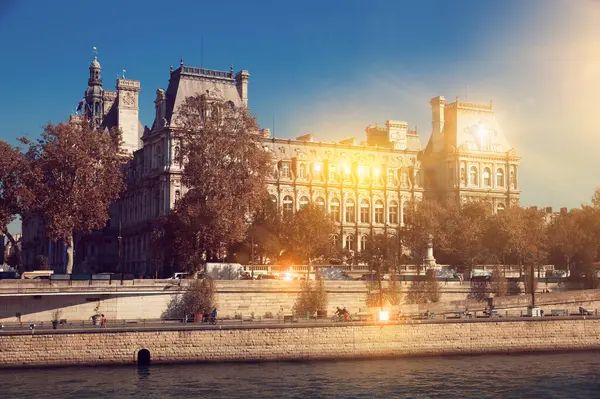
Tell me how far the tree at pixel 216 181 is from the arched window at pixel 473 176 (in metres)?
44.4

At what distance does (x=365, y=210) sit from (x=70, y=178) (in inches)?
1974

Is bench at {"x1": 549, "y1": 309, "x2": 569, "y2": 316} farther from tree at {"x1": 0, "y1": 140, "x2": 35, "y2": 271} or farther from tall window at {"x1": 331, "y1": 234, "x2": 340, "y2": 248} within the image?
tree at {"x1": 0, "y1": 140, "x2": 35, "y2": 271}

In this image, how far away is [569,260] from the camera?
99000 millimetres

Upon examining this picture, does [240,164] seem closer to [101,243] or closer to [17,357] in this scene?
[17,357]

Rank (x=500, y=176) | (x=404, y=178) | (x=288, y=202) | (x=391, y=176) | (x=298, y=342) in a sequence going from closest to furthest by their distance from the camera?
(x=298, y=342)
(x=288, y=202)
(x=500, y=176)
(x=391, y=176)
(x=404, y=178)

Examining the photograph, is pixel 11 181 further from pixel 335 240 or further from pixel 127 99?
pixel 127 99

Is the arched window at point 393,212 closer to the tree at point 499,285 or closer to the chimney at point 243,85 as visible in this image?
the chimney at point 243,85

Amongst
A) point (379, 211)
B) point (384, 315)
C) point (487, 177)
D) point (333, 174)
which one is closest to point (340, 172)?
point (333, 174)

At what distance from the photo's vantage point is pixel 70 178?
79875 millimetres

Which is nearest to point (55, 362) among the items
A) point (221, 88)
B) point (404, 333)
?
point (404, 333)

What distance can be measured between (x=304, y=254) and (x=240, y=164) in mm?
14150

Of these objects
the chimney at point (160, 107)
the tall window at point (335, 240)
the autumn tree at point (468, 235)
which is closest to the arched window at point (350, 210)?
the tall window at point (335, 240)

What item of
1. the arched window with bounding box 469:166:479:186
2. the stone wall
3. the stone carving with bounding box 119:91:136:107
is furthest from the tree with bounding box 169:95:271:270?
the stone carving with bounding box 119:91:136:107

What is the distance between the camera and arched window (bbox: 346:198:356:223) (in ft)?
389
